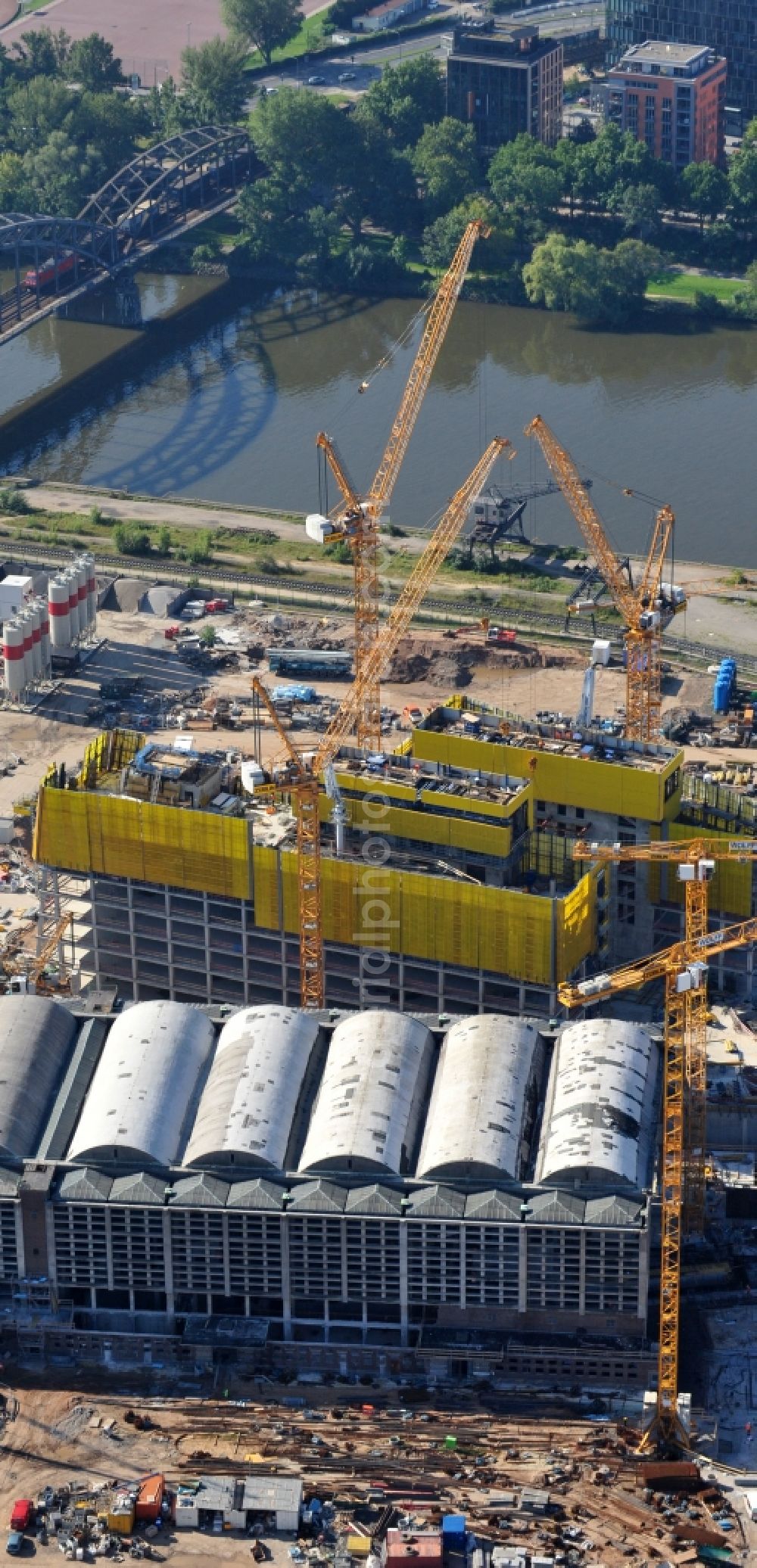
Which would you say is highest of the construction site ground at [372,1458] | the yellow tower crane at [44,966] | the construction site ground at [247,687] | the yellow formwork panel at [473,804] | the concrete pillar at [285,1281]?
the yellow formwork panel at [473,804]

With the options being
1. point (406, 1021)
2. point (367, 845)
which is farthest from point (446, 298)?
point (406, 1021)

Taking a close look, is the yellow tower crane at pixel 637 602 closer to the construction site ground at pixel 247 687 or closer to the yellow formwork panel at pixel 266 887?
the construction site ground at pixel 247 687

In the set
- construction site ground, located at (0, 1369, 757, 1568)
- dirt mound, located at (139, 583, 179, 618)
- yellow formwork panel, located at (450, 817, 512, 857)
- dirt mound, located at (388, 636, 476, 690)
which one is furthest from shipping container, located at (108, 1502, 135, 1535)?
dirt mound, located at (139, 583, 179, 618)

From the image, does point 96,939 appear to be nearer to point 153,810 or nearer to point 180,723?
point 153,810

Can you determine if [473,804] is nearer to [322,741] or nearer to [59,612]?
[322,741]

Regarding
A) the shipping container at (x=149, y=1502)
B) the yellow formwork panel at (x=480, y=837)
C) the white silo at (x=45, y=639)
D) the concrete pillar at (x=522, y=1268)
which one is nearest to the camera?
the shipping container at (x=149, y=1502)

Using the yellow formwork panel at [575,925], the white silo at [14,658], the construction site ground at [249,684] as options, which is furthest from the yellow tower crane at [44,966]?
the white silo at [14,658]

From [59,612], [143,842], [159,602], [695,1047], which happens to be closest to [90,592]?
[59,612]
